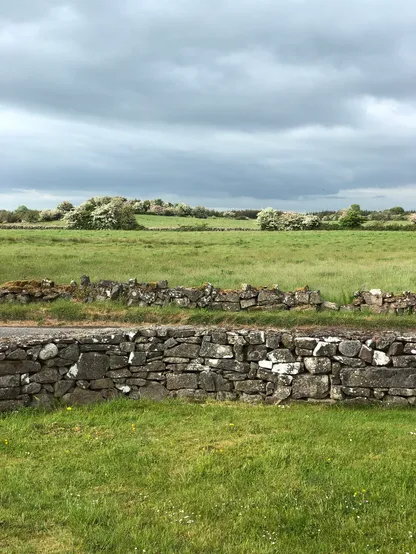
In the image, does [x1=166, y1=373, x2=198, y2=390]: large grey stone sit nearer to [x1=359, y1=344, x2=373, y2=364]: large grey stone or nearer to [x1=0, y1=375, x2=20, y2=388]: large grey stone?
[x1=0, y1=375, x2=20, y2=388]: large grey stone

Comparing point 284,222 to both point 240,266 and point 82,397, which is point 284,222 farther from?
point 82,397

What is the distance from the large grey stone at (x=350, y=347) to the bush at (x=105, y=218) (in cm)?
7017

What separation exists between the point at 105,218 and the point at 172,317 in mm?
63026

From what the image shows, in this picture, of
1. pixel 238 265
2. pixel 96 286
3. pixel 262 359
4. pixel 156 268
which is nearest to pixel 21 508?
pixel 262 359

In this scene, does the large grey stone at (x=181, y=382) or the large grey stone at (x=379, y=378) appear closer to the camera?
the large grey stone at (x=379, y=378)

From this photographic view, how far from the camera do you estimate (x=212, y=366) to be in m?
9.80

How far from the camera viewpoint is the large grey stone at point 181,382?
973 centimetres

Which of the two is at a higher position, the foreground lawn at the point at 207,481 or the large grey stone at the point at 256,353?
the large grey stone at the point at 256,353

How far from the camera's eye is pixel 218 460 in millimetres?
6660

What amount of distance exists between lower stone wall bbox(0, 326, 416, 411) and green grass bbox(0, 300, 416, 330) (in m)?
6.84

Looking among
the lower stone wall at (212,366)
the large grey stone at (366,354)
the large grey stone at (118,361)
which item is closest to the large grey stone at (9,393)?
the lower stone wall at (212,366)

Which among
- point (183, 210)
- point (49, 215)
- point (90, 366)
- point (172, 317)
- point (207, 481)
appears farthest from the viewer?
point (183, 210)

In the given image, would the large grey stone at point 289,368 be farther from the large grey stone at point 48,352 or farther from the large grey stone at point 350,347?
the large grey stone at point 48,352

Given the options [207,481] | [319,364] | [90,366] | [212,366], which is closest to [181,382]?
[212,366]
